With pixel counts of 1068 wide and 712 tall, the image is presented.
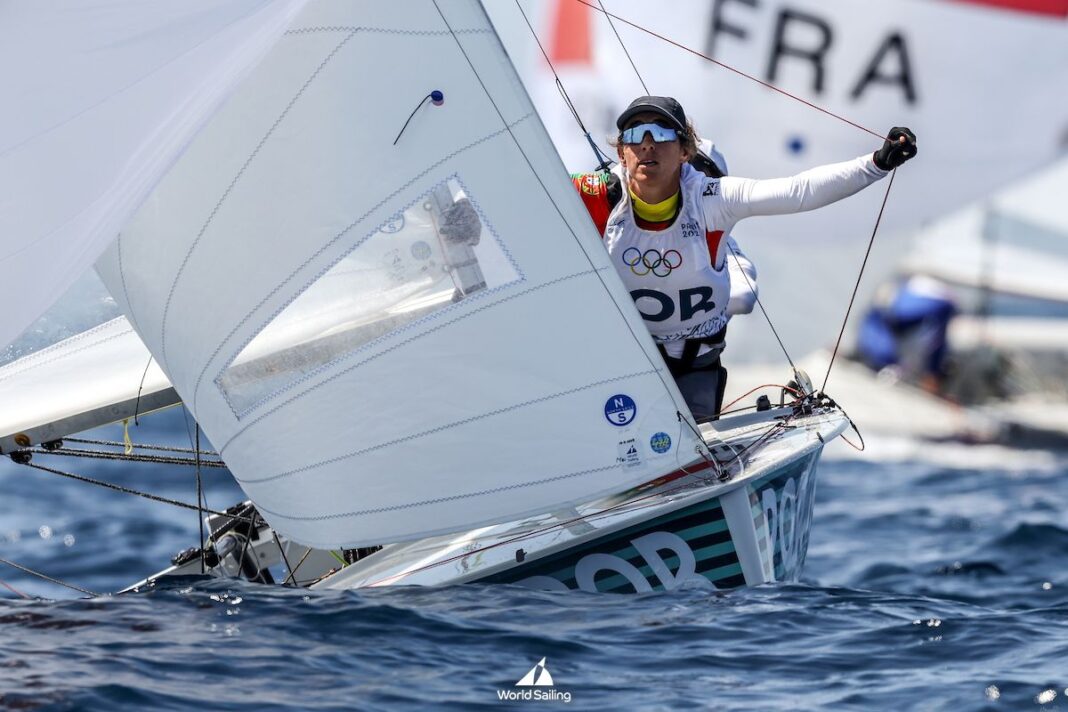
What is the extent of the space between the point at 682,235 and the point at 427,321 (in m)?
0.97

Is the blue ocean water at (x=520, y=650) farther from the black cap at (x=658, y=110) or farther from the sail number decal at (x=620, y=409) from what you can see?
the black cap at (x=658, y=110)

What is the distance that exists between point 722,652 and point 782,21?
657 cm

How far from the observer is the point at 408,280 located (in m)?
4.50

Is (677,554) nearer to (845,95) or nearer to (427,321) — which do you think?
(427,321)

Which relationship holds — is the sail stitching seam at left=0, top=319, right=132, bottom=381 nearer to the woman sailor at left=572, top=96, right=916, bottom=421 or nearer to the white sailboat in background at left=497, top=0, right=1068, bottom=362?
the woman sailor at left=572, top=96, right=916, bottom=421

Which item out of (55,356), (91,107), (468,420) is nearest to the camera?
(91,107)

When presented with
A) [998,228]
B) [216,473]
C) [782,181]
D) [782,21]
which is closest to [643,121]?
[782,181]

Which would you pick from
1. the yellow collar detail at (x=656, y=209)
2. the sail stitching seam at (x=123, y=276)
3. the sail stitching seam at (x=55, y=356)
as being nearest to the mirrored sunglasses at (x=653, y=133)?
the yellow collar detail at (x=656, y=209)

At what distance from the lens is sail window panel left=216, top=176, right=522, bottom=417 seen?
14.7 ft

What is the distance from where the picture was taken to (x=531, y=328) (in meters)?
4.49

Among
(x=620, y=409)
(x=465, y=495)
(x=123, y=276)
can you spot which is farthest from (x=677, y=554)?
(x=123, y=276)

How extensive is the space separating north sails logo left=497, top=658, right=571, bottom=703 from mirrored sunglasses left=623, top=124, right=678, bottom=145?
1.78 m

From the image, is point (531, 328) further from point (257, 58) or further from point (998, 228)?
point (998, 228)

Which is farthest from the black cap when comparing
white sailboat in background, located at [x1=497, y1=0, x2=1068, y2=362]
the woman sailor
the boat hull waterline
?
white sailboat in background, located at [x1=497, y1=0, x2=1068, y2=362]
